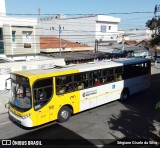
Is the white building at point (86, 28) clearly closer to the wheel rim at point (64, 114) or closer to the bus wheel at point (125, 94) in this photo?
the bus wheel at point (125, 94)

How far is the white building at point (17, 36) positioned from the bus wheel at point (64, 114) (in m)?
12.6

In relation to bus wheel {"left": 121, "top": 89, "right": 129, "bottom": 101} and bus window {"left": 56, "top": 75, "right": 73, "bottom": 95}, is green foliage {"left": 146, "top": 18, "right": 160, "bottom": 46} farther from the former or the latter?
bus window {"left": 56, "top": 75, "right": 73, "bottom": 95}


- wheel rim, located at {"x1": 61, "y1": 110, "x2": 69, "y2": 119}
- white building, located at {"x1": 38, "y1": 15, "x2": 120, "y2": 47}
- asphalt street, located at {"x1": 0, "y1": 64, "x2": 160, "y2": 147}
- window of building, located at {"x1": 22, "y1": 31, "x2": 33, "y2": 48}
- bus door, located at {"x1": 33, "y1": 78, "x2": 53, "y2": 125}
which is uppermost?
white building, located at {"x1": 38, "y1": 15, "x2": 120, "y2": 47}

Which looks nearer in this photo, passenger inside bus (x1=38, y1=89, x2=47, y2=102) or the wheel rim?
passenger inside bus (x1=38, y1=89, x2=47, y2=102)

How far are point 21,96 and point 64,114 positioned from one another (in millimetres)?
2545

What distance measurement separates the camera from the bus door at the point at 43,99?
10.3 m

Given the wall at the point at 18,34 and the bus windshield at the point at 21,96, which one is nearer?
the bus windshield at the point at 21,96

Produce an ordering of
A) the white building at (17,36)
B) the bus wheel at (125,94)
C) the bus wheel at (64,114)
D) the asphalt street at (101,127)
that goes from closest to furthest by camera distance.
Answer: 1. the asphalt street at (101,127)
2. the bus wheel at (64,114)
3. the bus wheel at (125,94)
4. the white building at (17,36)

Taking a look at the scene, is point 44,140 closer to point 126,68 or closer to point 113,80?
point 113,80

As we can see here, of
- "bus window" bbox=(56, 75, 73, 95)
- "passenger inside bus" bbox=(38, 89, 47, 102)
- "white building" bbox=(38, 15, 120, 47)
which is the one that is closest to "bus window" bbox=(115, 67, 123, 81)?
"bus window" bbox=(56, 75, 73, 95)

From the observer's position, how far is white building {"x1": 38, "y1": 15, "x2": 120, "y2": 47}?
46.2 m

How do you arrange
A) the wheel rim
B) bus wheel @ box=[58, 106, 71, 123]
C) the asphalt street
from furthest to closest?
the wheel rim
bus wheel @ box=[58, 106, 71, 123]
the asphalt street

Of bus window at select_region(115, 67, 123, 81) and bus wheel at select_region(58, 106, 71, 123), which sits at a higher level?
bus window at select_region(115, 67, 123, 81)

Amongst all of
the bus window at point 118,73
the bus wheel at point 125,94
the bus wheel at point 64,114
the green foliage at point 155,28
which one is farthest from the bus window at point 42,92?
the bus wheel at point 125,94
